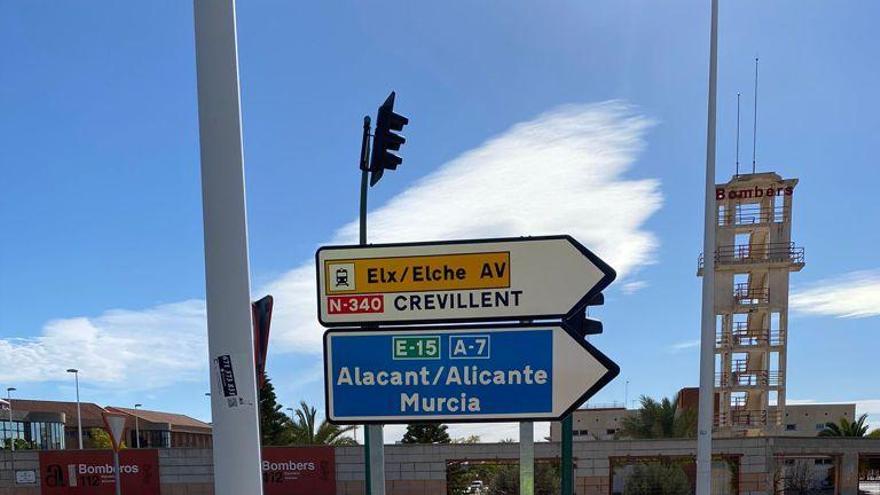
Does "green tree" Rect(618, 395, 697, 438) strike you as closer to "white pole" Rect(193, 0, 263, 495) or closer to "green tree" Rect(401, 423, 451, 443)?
"green tree" Rect(401, 423, 451, 443)

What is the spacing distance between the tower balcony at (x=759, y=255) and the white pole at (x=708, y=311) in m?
24.0

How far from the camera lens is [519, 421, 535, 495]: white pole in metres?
2.95

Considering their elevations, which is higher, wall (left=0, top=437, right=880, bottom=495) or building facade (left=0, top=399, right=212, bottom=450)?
wall (left=0, top=437, right=880, bottom=495)

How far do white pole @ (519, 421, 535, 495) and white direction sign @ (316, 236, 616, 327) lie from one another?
25.2 inches

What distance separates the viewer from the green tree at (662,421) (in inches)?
Result: 1053

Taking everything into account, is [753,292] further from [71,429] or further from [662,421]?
[71,429]

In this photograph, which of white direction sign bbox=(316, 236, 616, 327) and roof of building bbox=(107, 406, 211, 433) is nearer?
white direction sign bbox=(316, 236, 616, 327)

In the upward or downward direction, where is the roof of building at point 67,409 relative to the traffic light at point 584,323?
downward

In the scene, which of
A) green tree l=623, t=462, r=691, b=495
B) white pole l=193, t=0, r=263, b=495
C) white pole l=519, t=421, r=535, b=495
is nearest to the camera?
white pole l=193, t=0, r=263, b=495

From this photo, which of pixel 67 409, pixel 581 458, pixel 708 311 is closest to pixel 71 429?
pixel 67 409

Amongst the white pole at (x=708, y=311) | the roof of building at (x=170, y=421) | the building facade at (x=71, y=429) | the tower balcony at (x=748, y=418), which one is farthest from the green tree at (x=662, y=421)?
the roof of building at (x=170, y=421)

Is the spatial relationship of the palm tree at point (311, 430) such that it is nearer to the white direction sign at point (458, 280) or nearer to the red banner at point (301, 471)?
the red banner at point (301, 471)

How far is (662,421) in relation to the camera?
89.4 feet

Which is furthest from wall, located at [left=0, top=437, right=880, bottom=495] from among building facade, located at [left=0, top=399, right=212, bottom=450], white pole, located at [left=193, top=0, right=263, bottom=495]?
building facade, located at [left=0, top=399, right=212, bottom=450]
